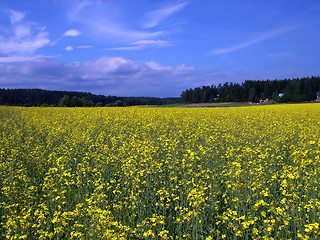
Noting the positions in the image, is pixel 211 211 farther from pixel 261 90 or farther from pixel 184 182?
pixel 261 90

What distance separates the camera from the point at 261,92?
10356 cm

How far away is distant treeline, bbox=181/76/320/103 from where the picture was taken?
8588 cm

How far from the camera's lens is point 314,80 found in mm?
91312

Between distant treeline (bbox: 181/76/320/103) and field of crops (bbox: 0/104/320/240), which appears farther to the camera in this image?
distant treeline (bbox: 181/76/320/103)

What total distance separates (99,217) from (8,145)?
8847mm

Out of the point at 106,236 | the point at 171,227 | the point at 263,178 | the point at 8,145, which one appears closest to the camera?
the point at 106,236

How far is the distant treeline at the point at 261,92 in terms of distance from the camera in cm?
8588

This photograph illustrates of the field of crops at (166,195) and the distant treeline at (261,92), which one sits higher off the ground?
the distant treeline at (261,92)

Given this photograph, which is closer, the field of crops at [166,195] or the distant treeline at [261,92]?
the field of crops at [166,195]

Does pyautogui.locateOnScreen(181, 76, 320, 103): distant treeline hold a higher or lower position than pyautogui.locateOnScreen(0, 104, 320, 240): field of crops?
higher

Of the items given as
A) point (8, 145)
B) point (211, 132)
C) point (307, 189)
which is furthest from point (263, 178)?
point (8, 145)

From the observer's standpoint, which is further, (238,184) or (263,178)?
(263,178)

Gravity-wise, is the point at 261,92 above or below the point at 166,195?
above

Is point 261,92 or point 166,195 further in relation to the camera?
point 261,92
